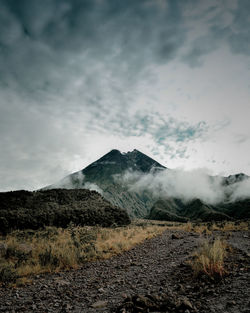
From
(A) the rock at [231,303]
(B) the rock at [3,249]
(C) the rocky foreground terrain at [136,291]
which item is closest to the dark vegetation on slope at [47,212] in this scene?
(B) the rock at [3,249]

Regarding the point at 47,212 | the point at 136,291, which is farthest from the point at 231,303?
the point at 47,212

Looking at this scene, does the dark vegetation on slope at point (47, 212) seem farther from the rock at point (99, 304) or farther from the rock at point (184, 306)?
the rock at point (184, 306)

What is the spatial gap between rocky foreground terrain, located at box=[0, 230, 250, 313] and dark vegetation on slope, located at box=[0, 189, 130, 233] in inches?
914

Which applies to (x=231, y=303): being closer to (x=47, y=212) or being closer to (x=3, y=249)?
(x=3, y=249)

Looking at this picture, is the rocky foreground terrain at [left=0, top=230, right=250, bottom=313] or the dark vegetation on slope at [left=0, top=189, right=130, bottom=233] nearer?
the rocky foreground terrain at [left=0, top=230, right=250, bottom=313]

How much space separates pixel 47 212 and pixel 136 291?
34.2 m

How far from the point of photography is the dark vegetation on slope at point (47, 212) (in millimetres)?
30702

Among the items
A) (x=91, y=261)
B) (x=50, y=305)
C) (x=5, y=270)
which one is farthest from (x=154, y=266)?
(x=5, y=270)

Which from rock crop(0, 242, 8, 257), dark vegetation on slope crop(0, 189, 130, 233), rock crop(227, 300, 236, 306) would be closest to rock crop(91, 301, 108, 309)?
rock crop(227, 300, 236, 306)

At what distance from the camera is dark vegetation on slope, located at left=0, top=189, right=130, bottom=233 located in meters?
30.7

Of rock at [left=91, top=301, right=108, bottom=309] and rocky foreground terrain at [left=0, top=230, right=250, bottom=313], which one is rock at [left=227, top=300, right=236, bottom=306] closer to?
rocky foreground terrain at [left=0, top=230, right=250, bottom=313]

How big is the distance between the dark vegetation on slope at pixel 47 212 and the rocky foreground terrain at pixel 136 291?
76.2 feet

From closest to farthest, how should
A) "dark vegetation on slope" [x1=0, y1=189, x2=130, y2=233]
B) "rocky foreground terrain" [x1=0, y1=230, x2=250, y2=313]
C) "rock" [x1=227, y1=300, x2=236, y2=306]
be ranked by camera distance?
"rock" [x1=227, y1=300, x2=236, y2=306]
"rocky foreground terrain" [x1=0, y1=230, x2=250, y2=313]
"dark vegetation on slope" [x1=0, y1=189, x2=130, y2=233]

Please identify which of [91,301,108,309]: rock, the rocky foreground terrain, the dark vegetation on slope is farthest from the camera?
the dark vegetation on slope
